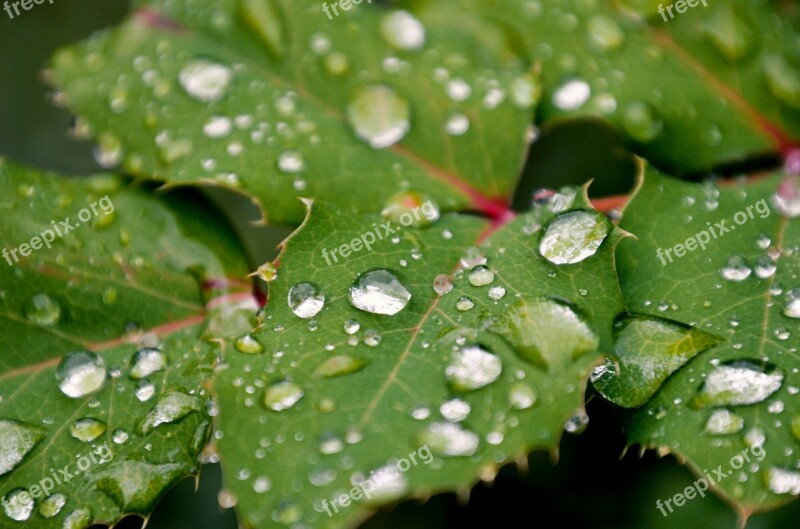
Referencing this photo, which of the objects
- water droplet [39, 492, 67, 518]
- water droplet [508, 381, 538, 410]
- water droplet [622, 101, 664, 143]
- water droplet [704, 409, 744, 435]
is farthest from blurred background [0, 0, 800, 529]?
water droplet [39, 492, 67, 518]

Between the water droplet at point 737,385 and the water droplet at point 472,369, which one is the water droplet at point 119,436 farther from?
the water droplet at point 737,385

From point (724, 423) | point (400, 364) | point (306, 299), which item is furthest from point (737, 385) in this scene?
point (306, 299)

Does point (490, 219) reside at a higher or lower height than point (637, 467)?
higher

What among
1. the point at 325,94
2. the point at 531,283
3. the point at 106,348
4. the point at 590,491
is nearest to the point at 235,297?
the point at 106,348

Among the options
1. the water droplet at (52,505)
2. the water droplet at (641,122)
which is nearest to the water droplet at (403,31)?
the water droplet at (641,122)

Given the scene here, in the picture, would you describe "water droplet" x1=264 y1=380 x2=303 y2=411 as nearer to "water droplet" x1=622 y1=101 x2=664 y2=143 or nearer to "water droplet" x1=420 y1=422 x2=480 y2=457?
"water droplet" x1=420 y1=422 x2=480 y2=457

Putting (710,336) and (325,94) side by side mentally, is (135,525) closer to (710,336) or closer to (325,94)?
(325,94)
